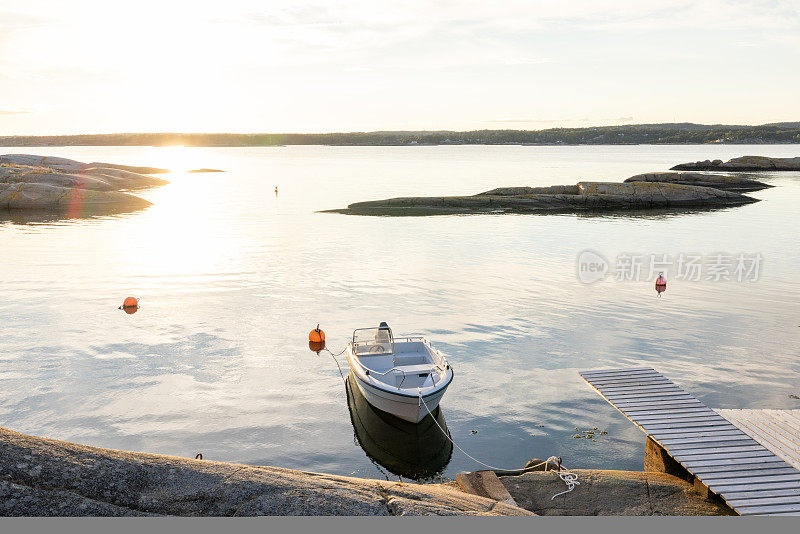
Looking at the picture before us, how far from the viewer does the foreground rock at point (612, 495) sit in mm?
12344

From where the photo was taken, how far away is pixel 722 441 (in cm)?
1374

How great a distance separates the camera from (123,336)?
88.1ft

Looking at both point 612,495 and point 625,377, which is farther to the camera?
point 625,377

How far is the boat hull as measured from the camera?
17.8 m

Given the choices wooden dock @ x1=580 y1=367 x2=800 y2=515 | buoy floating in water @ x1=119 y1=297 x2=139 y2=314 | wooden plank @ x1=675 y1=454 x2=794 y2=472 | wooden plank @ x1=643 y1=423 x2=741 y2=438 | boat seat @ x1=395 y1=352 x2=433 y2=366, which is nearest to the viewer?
wooden dock @ x1=580 y1=367 x2=800 y2=515

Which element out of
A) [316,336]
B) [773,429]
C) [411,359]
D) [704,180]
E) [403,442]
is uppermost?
[704,180]

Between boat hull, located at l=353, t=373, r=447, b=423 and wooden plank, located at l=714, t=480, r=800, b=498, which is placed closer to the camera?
wooden plank, located at l=714, t=480, r=800, b=498

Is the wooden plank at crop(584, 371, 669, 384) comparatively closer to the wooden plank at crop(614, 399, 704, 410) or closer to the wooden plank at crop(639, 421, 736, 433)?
the wooden plank at crop(614, 399, 704, 410)

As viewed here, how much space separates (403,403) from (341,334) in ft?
30.5

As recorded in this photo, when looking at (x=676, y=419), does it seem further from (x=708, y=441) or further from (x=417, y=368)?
(x=417, y=368)

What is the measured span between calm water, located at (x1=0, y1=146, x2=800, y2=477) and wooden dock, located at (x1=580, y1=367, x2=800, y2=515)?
1722 millimetres

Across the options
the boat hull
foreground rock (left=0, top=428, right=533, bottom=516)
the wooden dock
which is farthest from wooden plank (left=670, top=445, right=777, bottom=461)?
the boat hull

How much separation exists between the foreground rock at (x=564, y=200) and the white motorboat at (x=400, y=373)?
175ft

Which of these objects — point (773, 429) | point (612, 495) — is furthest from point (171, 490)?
point (773, 429)
